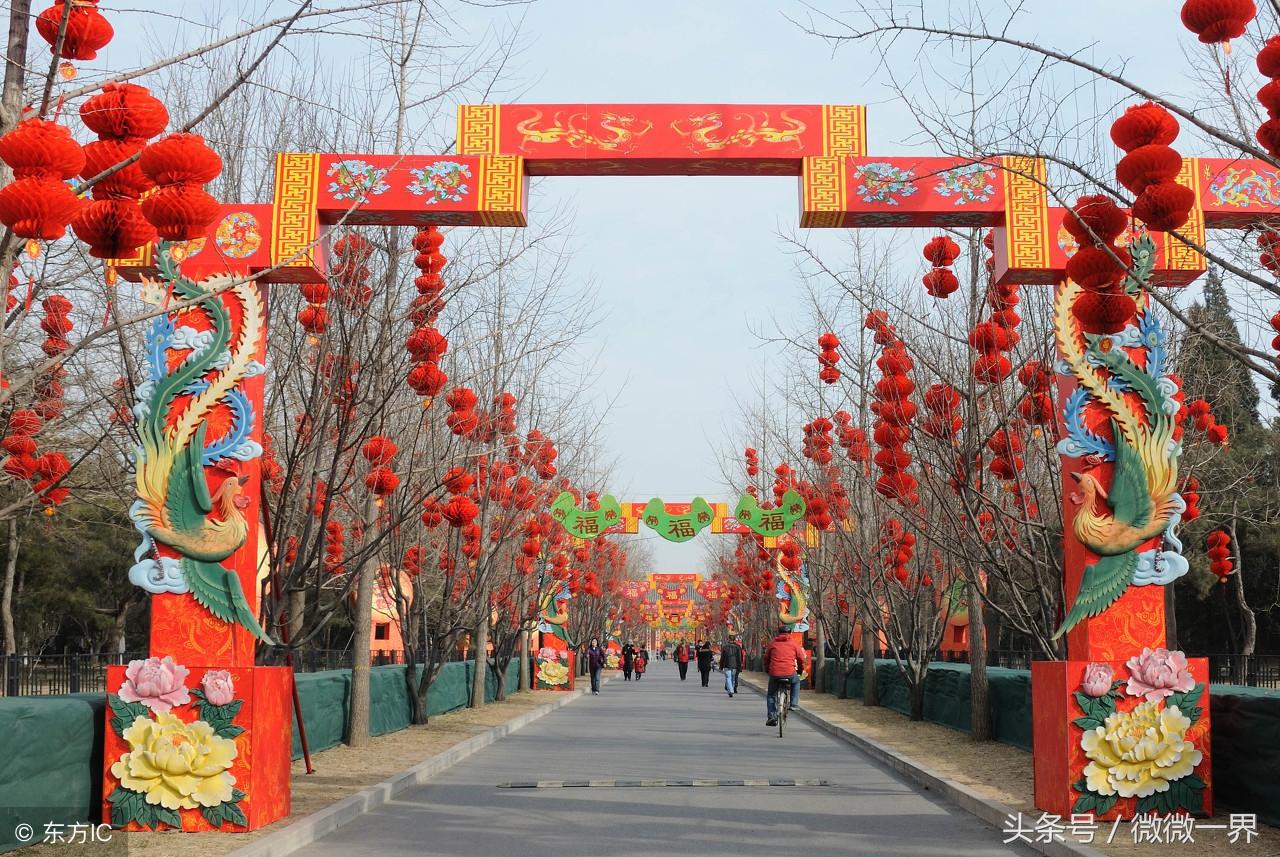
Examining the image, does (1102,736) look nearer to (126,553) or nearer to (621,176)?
(621,176)

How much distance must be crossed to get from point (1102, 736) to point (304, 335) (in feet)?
27.6

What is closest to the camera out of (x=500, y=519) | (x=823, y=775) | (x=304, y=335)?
(x=304, y=335)

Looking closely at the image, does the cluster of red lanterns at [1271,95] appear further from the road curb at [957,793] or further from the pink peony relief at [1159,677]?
the pink peony relief at [1159,677]

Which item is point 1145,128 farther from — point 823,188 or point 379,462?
point 379,462

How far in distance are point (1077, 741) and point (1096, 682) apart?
492mm

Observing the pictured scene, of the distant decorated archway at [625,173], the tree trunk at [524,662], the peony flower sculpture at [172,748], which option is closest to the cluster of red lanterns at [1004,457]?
the distant decorated archway at [625,173]

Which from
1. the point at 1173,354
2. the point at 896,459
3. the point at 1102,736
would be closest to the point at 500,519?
the point at 896,459

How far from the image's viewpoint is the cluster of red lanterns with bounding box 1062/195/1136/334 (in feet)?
28.7

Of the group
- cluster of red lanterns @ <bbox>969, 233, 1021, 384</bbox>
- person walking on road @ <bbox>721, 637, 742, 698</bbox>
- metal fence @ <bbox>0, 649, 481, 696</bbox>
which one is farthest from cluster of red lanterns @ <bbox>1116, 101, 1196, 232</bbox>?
person walking on road @ <bbox>721, 637, 742, 698</bbox>

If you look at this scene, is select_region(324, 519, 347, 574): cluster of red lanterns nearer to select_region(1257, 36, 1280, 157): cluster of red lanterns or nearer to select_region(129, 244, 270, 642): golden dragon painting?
select_region(129, 244, 270, 642): golden dragon painting

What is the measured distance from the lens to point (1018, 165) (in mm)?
11672

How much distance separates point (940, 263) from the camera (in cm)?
1348

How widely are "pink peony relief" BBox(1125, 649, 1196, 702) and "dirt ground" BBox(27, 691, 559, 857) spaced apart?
6793 mm

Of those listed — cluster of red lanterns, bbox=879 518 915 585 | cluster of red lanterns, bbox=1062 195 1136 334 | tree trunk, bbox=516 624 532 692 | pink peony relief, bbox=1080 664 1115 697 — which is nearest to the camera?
cluster of red lanterns, bbox=1062 195 1136 334
